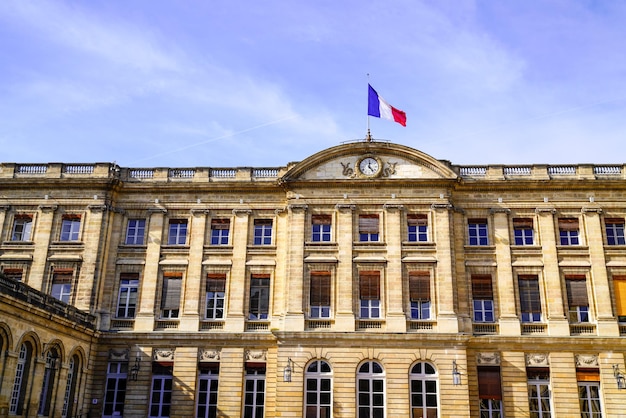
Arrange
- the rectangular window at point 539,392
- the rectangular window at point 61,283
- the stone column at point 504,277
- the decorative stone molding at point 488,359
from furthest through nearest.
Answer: the rectangular window at point 61,283, the stone column at point 504,277, the decorative stone molding at point 488,359, the rectangular window at point 539,392

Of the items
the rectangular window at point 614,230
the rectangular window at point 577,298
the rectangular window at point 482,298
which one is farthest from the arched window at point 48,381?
the rectangular window at point 614,230

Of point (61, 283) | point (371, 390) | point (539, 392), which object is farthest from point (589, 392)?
point (61, 283)

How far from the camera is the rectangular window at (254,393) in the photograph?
1143 inches

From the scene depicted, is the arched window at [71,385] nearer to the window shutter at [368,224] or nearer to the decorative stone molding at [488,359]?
the window shutter at [368,224]

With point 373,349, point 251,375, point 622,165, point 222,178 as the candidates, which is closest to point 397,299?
point 373,349

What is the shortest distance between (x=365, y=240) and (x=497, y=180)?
705 centimetres

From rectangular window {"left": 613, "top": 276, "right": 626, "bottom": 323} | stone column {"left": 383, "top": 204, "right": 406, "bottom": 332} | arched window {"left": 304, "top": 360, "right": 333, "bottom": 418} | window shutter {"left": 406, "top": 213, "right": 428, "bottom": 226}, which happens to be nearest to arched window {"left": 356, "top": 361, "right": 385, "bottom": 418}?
arched window {"left": 304, "top": 360, "right": 333, "bottom": 418}

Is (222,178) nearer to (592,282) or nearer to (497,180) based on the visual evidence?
(497,180)

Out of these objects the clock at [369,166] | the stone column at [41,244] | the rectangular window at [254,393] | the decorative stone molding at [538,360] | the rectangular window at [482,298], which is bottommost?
the rectangular window at [254,393]

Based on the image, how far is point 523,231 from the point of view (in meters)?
31.1

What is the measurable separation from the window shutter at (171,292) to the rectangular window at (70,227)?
5.07 metres

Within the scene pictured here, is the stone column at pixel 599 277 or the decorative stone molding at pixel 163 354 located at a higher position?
the stone column at pixel 599 277

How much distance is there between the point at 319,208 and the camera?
31219 mm

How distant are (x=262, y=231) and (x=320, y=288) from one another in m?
4.34
